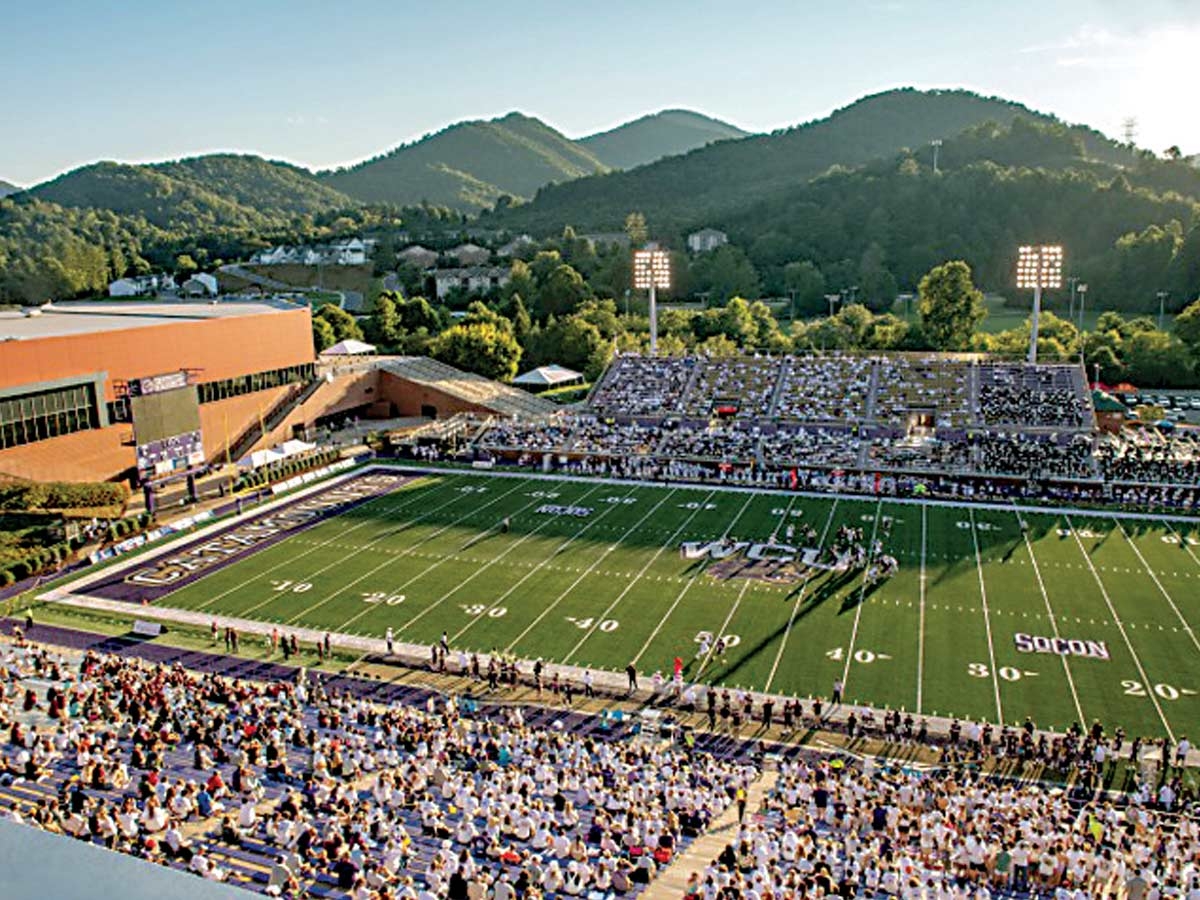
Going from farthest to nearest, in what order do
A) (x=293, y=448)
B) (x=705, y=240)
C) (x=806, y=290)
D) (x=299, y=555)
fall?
1. (x=705, y=240)
2. (x=806, y=290)
3. (x=293, y=448)
4. (x=299, y=555)

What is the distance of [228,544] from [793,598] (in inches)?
764

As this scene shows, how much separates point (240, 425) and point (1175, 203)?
104770 millimetres

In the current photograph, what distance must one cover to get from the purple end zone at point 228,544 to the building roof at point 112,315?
1091 cm

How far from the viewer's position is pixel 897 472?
4003cm

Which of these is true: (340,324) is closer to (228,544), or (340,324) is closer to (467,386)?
(467,386)

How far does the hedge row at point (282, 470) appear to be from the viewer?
40312 mm

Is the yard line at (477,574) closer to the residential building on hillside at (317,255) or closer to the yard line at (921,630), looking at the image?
the yard line at (921,630)

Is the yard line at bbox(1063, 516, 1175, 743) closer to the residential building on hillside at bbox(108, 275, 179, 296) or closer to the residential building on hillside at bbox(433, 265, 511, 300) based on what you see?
the residential building on hillside at bbox(433, 265, 511, 300)

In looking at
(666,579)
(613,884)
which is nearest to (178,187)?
→ (666,579)

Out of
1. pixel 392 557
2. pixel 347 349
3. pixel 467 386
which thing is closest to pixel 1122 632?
pixel 392 557

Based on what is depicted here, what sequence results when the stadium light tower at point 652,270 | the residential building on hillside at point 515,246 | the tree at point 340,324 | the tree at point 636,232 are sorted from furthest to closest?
the residential building on hillside at point 515,246 < the tree at point 636,232 < the tree at point 340,324 < the stadium light tower at point 652,270

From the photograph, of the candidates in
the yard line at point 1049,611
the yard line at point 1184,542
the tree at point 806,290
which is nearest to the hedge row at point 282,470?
the yard line at point 1049,611

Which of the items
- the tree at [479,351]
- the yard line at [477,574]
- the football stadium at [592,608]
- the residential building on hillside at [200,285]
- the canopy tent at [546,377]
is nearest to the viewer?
the football stadium at [592,608]

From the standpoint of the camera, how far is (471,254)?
116562 mm
